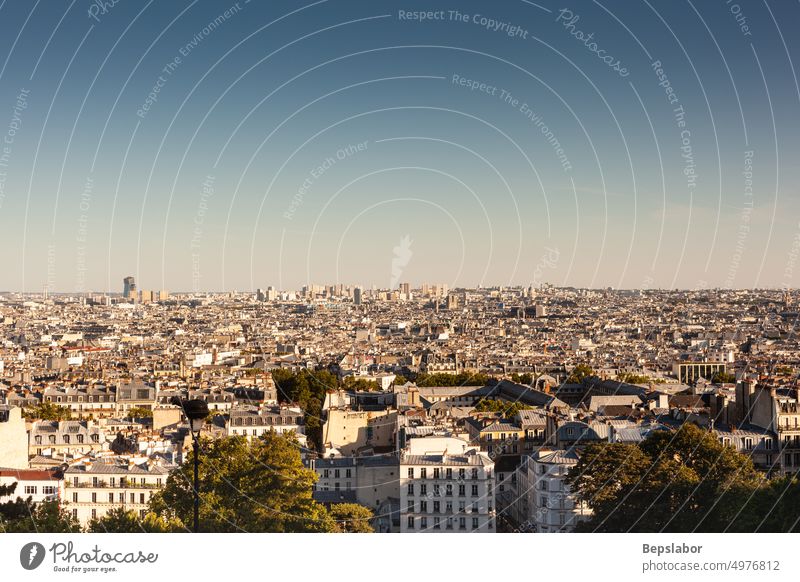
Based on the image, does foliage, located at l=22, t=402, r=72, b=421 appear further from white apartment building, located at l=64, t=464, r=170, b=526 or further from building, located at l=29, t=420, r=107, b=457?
white apartment building, located at l=64, t=464, r=170, b=526

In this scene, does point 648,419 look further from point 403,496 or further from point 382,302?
point 382,302

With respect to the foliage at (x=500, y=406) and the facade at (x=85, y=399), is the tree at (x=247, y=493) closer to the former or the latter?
the foliage at (x=500, y=406)

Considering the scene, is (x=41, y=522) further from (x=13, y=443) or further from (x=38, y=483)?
(x=13, y=443)
